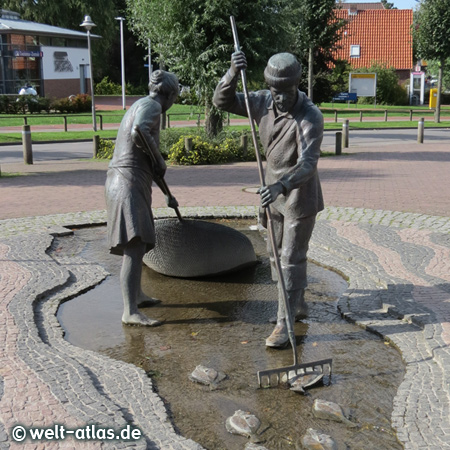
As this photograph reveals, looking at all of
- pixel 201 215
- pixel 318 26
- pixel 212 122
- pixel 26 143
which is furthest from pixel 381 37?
pixel 201 215

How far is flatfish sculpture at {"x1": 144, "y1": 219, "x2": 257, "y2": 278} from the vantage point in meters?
6.27

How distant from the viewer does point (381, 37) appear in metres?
55.7

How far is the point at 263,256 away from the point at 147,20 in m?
12.7

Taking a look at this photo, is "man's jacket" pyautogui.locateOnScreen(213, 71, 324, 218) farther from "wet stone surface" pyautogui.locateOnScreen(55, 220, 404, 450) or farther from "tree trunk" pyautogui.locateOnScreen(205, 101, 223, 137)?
"tree trunk" pyautogui.locateOnScreen(205, 101, 223, 137)

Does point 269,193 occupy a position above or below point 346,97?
below

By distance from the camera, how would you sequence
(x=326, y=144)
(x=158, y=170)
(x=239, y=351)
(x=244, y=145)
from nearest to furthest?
(x=239, y=351) → (x=158, y=170) → (x=244, y=145) → (x=326, y=144)

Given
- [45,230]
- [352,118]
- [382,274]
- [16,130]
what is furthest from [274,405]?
[352,118]

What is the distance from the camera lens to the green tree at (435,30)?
3173 cm

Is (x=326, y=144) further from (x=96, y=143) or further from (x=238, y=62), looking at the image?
(x=238, y=62)

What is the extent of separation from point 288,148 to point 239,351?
57.8 inches

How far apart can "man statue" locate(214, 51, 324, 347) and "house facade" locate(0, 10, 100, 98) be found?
121 ft

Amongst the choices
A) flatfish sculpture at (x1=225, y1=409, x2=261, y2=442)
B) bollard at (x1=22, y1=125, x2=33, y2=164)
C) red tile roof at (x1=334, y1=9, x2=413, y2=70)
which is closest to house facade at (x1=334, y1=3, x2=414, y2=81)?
red tile roof at (x1=334, y1=9, x2=413, y2=70)

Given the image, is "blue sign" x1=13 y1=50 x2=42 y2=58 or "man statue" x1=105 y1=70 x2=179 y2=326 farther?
"blue sign" x1=13 y1=50 x2=42 y2=58

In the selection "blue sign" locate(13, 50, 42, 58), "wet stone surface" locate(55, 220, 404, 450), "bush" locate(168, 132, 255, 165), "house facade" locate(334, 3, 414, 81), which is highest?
"house facade" locate(334, 3, 414, 81)
